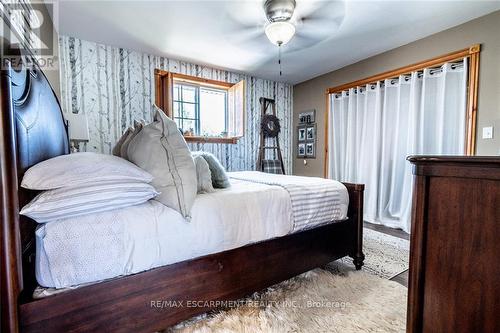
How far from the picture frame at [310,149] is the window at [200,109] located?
1598 mm

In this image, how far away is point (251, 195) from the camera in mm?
1495

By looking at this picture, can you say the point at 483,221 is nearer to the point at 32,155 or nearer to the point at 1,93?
the point at 1,93

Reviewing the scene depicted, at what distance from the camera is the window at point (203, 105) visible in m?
3.39

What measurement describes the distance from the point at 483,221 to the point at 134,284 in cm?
130

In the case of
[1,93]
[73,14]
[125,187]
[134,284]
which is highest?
[73,14]

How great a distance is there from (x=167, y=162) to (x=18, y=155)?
585 mm

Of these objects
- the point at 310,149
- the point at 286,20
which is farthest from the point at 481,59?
the point at 310,149

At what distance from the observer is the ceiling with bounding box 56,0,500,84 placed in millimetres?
2209

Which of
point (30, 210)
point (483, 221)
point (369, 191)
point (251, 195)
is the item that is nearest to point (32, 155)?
point (30, 210)

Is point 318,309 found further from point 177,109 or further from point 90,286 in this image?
point 177,109

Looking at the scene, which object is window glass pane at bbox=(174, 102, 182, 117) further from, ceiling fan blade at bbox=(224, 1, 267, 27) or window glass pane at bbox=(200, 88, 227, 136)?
ceiling fan blade at bbox=(224, 1, 267, 27)

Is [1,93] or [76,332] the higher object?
[1,93]

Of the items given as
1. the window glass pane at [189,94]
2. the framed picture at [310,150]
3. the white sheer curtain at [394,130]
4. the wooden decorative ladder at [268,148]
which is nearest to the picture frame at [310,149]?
the framed picture at [310,150]

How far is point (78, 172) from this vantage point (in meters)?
1.04
